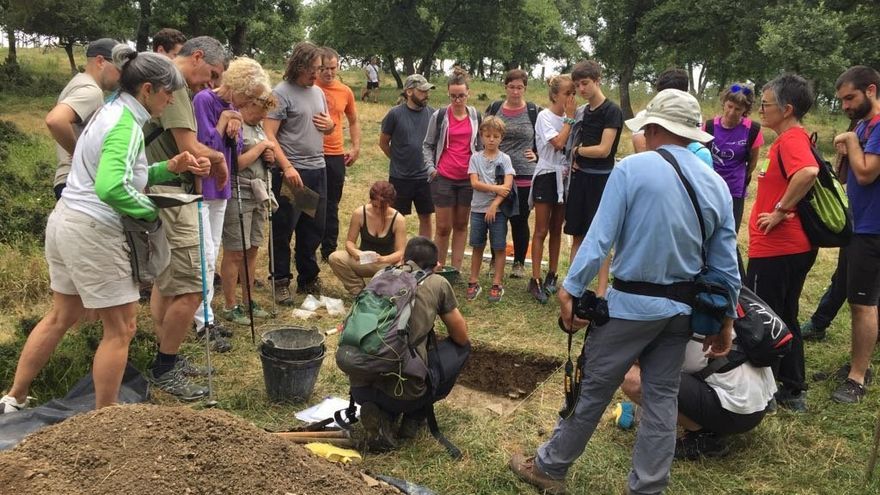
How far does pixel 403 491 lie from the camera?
3.05 metres

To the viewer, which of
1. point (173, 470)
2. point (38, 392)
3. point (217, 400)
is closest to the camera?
point (173, 470)

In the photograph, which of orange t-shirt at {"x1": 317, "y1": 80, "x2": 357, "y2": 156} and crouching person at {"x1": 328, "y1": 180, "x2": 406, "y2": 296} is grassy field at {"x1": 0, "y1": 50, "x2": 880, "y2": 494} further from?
orange t-shirt at {"x1": 317, "y1": 80, "x2": 357, "y2": 156}

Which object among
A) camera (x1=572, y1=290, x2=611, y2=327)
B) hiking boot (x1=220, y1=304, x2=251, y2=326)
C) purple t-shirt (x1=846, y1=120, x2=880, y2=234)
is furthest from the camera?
hiking boot (x1=220, y1=304, x2=251, y2=326)

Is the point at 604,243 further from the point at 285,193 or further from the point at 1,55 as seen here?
the point at 1,55

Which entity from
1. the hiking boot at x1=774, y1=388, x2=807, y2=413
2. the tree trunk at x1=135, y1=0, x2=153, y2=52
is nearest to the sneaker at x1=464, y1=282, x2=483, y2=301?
the hiking boot at x1=774, y1=388, x2=807, y2=413

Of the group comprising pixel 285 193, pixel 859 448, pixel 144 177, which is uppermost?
pixel 144 177

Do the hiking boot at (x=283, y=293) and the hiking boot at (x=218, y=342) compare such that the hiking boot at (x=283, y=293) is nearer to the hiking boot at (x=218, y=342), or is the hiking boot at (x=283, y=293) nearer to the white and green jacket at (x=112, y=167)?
the hiking boot at (x=218, y=342)

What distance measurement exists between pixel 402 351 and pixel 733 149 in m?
3.75

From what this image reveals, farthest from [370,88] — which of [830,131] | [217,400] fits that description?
[217,400]

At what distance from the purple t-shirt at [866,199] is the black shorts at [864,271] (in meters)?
0.07

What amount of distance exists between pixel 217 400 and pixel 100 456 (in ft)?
4.81

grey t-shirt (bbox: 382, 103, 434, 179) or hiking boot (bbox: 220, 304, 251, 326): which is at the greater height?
grey t-shirt (bbox: 382, 103, 434, 179)

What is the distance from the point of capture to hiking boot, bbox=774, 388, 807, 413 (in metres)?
4.23

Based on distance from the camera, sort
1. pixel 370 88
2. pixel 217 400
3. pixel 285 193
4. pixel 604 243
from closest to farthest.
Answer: pixel 604 243
pixel 217 400
pixel 285 193
pixel 370 88
